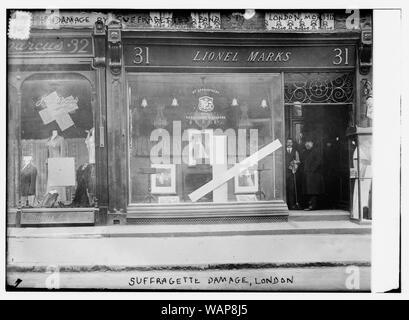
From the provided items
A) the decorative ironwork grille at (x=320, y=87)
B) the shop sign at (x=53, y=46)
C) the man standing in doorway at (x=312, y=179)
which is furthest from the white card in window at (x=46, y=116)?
the man standing in doorway at (x=312, y=179)

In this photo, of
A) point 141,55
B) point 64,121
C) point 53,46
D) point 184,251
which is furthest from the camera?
point 141,55

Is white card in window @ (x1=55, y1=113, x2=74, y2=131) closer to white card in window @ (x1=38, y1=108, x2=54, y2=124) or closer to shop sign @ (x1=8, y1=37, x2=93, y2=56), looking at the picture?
white card in window @ (x1=38, y1=108, x2=54, y2=124)

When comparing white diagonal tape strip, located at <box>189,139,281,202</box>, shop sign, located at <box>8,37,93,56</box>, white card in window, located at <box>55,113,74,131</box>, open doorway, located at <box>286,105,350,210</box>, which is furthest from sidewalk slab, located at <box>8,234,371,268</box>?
shop sign, located at <box>8,37,93,56</box>

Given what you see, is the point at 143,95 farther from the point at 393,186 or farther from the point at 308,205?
the point at 393,186

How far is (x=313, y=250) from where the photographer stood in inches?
221

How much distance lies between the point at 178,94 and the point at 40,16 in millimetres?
2382

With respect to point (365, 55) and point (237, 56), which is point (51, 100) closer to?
point (237, 56)

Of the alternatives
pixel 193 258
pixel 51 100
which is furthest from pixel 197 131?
pixel 51 100

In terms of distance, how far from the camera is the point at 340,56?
22.0 feet

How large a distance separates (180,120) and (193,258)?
2.24 meters

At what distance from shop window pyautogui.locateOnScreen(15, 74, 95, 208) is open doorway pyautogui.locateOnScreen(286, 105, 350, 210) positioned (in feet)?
11.1
